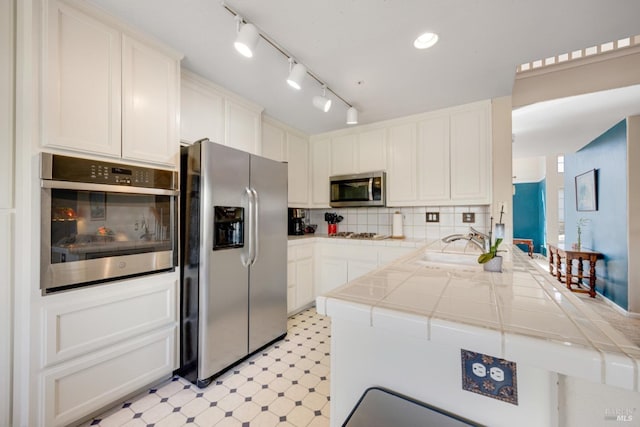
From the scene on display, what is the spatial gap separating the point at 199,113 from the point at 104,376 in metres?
1.86

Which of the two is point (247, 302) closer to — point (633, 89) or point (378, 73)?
point (378, 73)

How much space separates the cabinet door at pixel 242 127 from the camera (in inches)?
91.0

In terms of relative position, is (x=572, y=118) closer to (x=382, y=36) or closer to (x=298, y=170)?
(x=382, y=36)

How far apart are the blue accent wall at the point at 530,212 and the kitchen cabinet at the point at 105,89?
945 cm

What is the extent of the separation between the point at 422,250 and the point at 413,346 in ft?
3.82

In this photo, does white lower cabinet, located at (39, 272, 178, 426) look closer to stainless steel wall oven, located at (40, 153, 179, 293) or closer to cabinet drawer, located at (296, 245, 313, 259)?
stainless steel wall oven, located at (40, 153, 179, 293)

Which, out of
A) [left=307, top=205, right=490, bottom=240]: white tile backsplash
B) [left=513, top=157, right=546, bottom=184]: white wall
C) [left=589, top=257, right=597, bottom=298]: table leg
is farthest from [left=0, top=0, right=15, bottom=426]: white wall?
[left=513, top=157, right=546, bottom=184]: white wall

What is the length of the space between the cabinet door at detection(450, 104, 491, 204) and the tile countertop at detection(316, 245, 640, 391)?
5.76ft

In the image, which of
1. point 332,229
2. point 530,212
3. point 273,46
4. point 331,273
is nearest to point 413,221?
point 332,229

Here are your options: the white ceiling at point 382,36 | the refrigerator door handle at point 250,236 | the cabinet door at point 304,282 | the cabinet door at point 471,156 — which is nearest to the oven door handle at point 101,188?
the refrigerator door handle at point 250,236

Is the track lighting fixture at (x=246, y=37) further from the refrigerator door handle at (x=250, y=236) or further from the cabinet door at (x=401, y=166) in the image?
the cabinet door at (x=401, y=166)

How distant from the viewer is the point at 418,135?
9.44 ft

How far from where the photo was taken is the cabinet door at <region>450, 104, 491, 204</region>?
253cm

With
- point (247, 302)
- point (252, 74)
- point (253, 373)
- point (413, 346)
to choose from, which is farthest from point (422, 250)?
point (252, 74)
